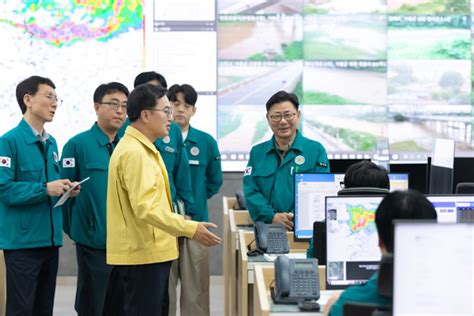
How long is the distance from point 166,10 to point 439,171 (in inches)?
142

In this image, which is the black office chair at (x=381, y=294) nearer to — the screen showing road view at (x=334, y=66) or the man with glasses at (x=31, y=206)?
the man with glasses at (x=31, y=206)

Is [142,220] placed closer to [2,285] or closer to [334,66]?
[2,285]

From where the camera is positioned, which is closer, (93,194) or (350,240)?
(350,240)

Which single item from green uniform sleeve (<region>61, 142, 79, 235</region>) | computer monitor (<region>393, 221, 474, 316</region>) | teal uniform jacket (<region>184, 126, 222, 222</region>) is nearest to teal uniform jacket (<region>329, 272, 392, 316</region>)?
computer monitor (<region>393, 221, 474, 316</region>)

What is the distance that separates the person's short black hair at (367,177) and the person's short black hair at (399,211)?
1.43 m

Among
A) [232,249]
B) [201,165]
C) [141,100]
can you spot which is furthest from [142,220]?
[201,165]

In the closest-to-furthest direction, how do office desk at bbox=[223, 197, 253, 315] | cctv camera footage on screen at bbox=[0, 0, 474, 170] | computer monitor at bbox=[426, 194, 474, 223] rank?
computer monitor at bbox=[426, 194, 474, 223] < office desk at bbox=[223, 197, 253, 315] < cctv camera footage on screen at bbox=[0, 0, 474, 170]

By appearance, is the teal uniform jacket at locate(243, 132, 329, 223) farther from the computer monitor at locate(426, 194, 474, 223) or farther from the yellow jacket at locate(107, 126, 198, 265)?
the computer monitor at locate(426, 194, 474, 223)

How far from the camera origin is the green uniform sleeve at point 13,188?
4.80 meters

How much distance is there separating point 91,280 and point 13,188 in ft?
2.47

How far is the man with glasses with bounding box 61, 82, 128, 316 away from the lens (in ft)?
16.9

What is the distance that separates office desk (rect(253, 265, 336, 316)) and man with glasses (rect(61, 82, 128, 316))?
1370mm

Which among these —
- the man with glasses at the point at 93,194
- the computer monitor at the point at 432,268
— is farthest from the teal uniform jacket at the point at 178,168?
the computer monitor at the point at 432,268

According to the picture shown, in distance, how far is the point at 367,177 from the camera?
159 inches
